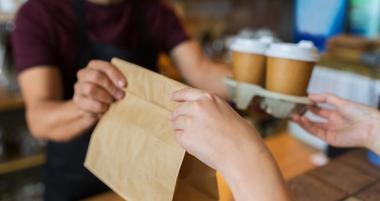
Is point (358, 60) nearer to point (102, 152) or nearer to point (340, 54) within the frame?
point (340, 54)

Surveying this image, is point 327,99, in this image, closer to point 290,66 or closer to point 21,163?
point 290,66

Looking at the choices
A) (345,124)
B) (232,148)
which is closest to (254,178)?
(232,148)

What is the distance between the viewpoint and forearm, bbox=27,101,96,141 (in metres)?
0.80

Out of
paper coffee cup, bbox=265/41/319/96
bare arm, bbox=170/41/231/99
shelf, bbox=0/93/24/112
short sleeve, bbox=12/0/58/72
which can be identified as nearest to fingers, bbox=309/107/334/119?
paper coffee cup, bbox=265/41/319/96

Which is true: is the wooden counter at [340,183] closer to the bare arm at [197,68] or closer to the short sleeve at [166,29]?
the bare arm at [197,68]

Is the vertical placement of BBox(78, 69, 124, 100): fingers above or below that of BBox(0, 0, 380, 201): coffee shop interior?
above

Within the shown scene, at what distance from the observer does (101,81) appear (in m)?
0.68

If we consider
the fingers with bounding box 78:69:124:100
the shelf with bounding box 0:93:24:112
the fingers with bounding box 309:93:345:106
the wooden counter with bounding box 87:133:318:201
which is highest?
the fingers with bounding box 78:69:124:100

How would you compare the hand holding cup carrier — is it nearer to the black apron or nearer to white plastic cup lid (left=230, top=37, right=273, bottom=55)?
white plastic cup lid (left=230, top=37, right=273, bottom=55)

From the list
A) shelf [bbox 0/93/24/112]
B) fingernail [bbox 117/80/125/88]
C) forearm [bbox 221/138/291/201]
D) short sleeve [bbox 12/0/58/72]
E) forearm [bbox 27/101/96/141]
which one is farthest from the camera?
shelf [bbox 0/93/24/112]

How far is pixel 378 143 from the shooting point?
28.4 inches

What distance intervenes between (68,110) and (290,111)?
467mm

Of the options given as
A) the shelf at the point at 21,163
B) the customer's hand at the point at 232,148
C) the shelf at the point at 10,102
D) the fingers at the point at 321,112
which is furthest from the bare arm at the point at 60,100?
the shelf at the point at 21,163

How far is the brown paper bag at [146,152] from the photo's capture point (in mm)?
545
